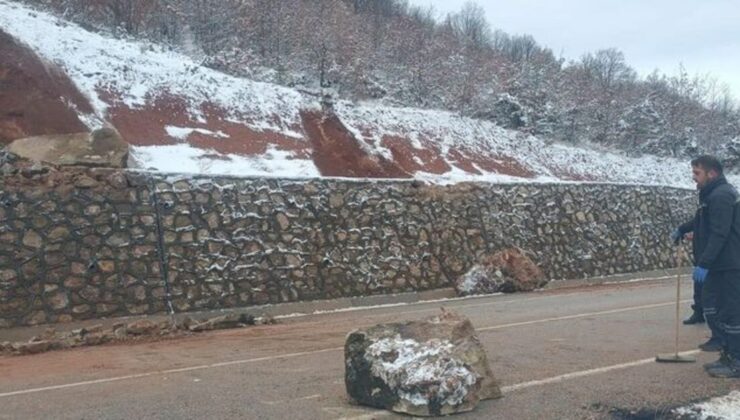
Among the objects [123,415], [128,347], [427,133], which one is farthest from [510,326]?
[427,133]

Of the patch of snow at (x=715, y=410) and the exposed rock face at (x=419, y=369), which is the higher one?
the exposed rock face at (x=419, y=369)

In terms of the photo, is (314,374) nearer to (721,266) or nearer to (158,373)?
(158,373)

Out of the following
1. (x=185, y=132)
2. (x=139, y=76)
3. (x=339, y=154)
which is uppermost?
(x=139, y=76)

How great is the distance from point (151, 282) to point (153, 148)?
8.92 meters

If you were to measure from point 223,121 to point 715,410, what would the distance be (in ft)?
66.7

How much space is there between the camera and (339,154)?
25156 millimetres

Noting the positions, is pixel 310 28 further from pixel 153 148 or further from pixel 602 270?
pixel 602 270

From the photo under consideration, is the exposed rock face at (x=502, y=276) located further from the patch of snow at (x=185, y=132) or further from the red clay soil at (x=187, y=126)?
the patch of snow at (x=185, y=132)

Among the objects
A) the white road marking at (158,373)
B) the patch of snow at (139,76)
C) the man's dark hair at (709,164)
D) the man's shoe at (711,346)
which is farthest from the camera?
the patch of snow at (139,76)

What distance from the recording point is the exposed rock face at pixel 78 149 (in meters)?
12.4

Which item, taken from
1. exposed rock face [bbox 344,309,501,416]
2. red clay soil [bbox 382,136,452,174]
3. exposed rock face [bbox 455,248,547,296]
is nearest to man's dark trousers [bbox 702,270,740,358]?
exposed rock face [bbox 344,309,501,416]

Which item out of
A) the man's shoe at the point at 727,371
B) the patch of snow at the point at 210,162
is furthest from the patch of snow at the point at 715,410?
the patch of snow at the point at 210,162

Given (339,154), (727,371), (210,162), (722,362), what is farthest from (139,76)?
(727,371)

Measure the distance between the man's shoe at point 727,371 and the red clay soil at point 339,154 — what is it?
17.0 metres
